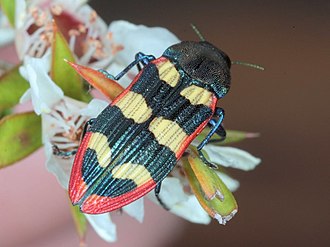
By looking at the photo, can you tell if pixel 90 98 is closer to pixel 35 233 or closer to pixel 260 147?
pixel 35 233

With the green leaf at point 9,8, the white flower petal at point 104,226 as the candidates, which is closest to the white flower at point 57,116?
the white flower petal at point 104,226

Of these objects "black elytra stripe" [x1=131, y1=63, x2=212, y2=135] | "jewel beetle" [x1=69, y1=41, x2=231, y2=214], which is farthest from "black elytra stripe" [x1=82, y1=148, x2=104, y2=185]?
"black elytra stripe" [x1=131, y1=63, x2=212, y2=135]

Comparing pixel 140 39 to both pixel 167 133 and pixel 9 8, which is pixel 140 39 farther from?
pixel 167 133

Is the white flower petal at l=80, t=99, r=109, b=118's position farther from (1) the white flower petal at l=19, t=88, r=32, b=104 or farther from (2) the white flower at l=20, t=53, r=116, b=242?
(1) the white flower petal at l=19, t=88, r=32, b=104

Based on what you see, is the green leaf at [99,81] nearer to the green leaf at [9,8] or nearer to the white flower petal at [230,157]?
the white flower petal at [230,157]

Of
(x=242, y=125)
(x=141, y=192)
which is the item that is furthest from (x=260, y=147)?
(x=141, y=192)

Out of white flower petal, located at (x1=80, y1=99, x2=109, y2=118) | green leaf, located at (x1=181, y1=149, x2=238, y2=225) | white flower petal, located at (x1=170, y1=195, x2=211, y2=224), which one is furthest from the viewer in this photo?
white flower petal, located at (x1=170, y1=195, x2=211, y2=224)
